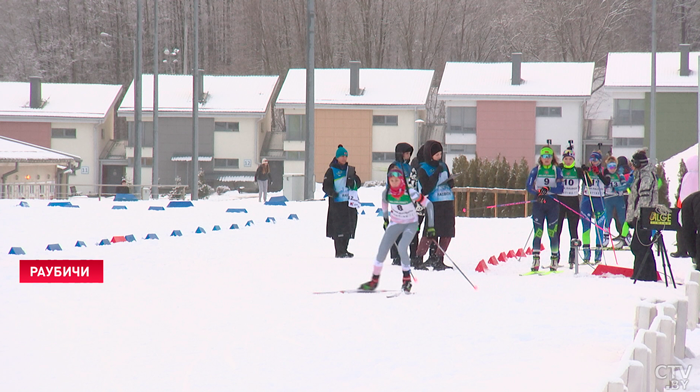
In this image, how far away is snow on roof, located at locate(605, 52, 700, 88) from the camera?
46062 millimetres

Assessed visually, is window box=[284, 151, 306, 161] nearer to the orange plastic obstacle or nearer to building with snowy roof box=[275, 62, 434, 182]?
building with snowy roof box=[275, 62, 434, 182]

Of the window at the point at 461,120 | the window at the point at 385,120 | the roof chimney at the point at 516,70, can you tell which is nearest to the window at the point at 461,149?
the window at the point at 461,120

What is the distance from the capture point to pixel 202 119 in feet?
172

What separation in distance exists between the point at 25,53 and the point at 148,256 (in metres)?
68.2

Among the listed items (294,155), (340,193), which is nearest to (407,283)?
(340,193)

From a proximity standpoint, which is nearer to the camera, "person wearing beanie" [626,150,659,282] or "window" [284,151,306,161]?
"person wearing beanie" [626,150,659,282]

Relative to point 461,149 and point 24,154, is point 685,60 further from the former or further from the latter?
point 24,154

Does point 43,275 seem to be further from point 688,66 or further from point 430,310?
point 688,66

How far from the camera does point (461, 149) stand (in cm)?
4991

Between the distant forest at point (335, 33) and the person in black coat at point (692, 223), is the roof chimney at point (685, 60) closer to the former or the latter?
the distant forest at point (335, 33)

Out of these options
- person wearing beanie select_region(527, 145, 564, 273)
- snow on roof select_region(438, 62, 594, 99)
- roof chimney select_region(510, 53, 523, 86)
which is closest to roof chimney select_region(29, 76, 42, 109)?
snow on roof select_region(438, 62, 594, 99)

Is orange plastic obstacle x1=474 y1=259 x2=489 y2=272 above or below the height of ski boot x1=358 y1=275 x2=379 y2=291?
below

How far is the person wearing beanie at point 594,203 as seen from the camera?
42.6ft

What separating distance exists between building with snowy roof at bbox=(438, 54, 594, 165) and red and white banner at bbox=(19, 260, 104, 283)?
38.3 m
